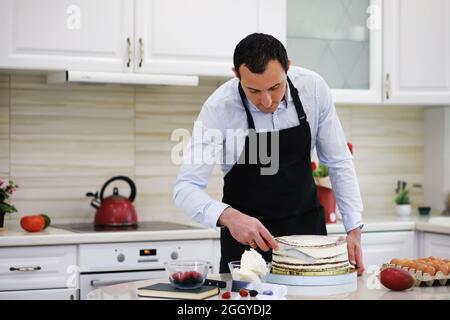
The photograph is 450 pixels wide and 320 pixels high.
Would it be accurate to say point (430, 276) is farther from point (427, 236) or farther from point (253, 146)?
point (427, 236)

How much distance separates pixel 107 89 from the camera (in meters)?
4.04

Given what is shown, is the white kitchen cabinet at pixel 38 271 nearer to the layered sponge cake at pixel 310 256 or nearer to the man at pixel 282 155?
the man at pixel 282 155

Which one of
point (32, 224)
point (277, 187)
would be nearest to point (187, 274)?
point (277, 187)

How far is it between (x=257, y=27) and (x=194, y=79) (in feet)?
1.47

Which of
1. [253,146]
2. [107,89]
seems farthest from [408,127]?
[253,146]

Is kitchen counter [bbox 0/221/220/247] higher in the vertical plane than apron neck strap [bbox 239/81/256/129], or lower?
lower

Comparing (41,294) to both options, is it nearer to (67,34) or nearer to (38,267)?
(38,267)

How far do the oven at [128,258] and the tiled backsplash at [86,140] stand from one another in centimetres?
57

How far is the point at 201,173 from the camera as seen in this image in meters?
2.55

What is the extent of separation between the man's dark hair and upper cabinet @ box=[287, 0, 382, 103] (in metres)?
1.73

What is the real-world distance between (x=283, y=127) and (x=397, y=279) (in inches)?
32.1

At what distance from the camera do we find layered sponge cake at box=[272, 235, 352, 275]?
2.13m

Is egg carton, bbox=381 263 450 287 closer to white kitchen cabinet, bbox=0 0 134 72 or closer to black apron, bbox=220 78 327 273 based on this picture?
black apron, bbox=220 78 327 273

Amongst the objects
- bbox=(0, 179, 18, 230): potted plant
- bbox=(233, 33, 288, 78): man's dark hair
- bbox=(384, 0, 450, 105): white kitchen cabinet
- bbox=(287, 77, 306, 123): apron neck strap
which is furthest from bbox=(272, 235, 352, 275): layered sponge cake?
bbox=(384, 0, 450, 105): white kitchen cabinet
